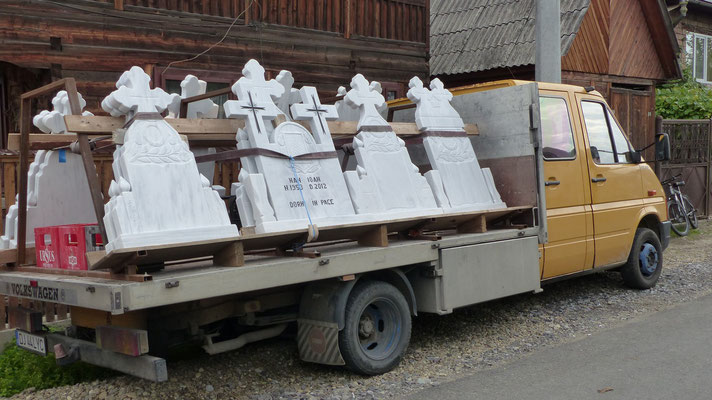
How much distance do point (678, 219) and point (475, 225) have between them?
8738 millimetres

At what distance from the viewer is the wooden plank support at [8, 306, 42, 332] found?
5.22 metres

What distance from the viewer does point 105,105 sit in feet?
15.7

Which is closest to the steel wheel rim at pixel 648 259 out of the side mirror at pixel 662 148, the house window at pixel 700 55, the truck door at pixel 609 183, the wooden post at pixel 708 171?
the truck door at pixel 609 183

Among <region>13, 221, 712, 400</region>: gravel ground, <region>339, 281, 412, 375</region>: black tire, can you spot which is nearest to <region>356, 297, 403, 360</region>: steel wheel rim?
<region>339, 281, 412, 375</region>: black tire

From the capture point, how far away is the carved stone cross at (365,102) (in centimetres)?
605

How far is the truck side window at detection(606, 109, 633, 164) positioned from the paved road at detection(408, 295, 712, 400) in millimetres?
2060

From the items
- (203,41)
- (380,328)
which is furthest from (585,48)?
(380,328)

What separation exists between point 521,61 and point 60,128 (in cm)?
989

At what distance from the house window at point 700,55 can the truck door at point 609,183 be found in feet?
51.6

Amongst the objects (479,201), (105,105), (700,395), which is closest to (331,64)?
(479,201)

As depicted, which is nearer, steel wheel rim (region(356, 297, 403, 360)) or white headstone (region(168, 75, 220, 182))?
steel wheel rim (region(356, 297, 403, 360))

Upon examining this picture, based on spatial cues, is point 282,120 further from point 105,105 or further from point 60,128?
point 60,128

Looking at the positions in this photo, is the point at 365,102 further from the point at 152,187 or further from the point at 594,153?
the point at 594,153

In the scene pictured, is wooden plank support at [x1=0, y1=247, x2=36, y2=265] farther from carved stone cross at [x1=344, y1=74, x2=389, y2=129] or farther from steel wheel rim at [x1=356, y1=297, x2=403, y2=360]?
carved stone cross at [x1=344, y1=74, x2=389, y2=129]
